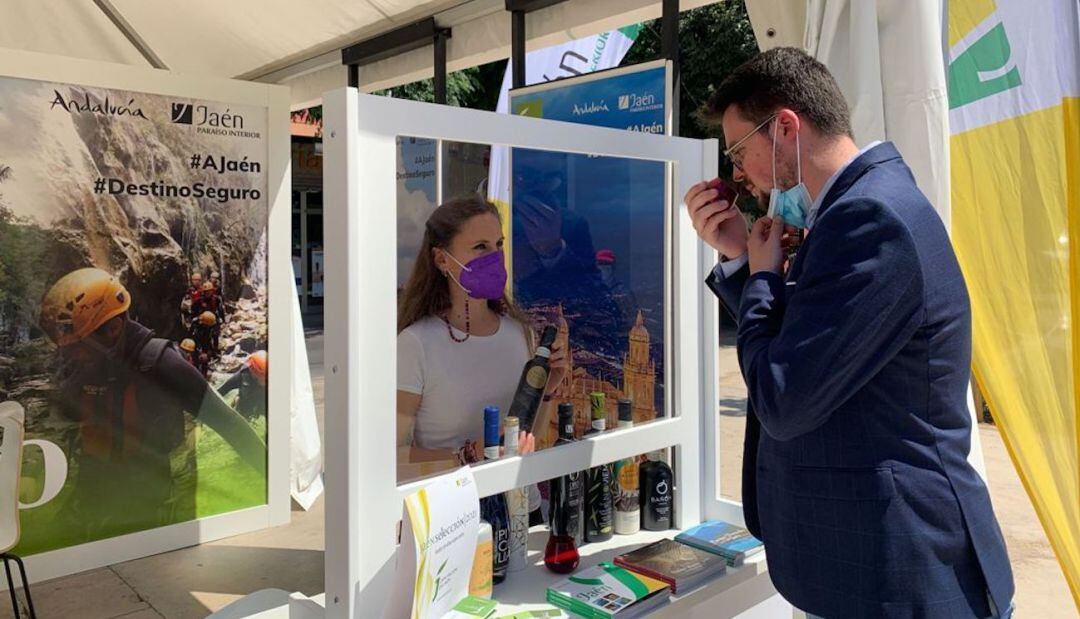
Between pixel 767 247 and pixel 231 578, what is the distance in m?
3.18

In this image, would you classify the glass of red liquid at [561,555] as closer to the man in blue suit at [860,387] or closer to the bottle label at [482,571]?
the bottle label at [482,571]

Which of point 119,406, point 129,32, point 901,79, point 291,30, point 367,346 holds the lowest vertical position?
point 119,406

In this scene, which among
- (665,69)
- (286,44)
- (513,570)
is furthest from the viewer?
(286,44)

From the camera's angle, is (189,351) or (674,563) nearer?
(674,563)

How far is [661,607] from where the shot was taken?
1585mm

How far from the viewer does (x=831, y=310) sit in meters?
1.21

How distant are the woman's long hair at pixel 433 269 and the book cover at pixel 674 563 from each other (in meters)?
0.69

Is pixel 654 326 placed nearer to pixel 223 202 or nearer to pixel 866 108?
pixel 866 108

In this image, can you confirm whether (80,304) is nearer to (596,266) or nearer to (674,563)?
(596,266)

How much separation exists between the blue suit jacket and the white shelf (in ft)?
1.12

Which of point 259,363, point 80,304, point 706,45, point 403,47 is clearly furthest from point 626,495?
point 706,45

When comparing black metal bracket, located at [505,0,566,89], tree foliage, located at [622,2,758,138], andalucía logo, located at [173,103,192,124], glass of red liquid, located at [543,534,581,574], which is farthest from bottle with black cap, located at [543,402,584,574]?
tree foliage, located at [622,2,758,138]

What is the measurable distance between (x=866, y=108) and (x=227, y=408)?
11.2ft

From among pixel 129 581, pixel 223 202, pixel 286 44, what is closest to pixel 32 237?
pixel 223 202
